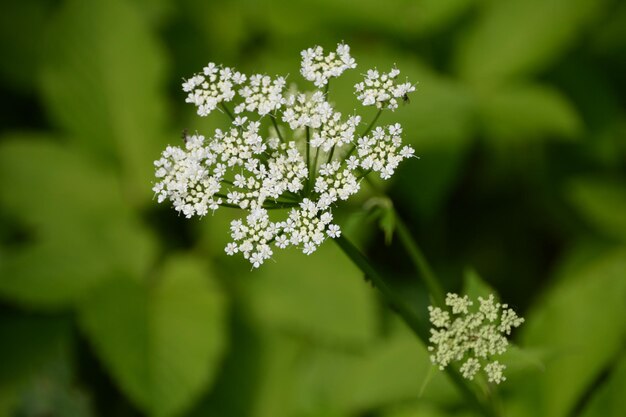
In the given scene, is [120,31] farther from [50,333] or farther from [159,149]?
[50,333]

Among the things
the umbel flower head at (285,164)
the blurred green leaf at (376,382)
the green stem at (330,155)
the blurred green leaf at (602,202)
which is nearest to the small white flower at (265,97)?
the umbel flower head at (285,164)

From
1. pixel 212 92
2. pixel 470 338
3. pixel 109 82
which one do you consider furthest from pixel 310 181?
pixel 109 82

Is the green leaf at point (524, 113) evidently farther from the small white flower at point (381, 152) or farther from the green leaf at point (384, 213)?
the small white flower at point (381, 152)

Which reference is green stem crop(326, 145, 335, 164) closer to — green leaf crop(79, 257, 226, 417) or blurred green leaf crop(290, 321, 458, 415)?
blurred green leaf crop(290, 321, 458, 415)

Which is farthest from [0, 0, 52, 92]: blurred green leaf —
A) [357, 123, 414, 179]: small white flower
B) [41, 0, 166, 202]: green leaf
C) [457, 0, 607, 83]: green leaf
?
[357, 123, 414, 179]: small white flower

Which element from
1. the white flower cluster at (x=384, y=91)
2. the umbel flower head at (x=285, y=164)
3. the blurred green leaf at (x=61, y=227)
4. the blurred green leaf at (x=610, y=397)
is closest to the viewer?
the umbel flower head at (x=285, y=164)

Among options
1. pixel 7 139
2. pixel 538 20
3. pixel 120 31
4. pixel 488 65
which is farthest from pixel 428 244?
pixel 7 139

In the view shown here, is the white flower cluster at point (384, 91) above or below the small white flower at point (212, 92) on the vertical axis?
below
